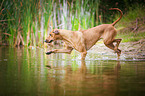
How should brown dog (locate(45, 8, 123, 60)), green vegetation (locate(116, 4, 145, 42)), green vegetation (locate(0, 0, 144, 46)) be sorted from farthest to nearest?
green vegetation (locate(116, 4, 145, 42))
green vegetation (locate(0, 0, 144, 46))
brown dog (locate(45, 8, 123, 60))

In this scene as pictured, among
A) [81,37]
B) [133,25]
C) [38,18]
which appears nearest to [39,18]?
[38,18]

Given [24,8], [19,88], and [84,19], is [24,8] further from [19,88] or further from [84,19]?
[19,88]

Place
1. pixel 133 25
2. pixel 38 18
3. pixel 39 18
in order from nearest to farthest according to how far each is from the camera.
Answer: pixel 38 18, pixel 39 18, pixel 133 25

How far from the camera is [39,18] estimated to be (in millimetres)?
14125

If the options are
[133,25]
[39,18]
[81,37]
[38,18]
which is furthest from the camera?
[133,25]

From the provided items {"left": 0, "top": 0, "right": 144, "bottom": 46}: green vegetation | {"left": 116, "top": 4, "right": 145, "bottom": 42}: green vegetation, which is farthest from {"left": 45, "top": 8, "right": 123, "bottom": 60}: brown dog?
{"left": 116, "top": 4, "right": 145, "bottom": 42}: green vegetation

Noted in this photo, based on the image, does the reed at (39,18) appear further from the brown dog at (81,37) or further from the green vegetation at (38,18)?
the brown dog at (81,37)

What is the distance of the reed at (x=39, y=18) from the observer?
44.2 feet

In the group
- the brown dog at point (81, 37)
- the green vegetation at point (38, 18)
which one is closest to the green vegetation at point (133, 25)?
the green vegetation at point (38, 18)

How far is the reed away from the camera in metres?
13.5

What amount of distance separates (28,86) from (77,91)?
0.81 m

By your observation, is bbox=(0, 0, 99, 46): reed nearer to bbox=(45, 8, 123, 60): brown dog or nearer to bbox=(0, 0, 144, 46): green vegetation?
bbox=(0, 0, 144, 46): green vegetation

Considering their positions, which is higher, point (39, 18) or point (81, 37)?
point (39, 18)

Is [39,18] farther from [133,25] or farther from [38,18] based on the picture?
[133,25]
